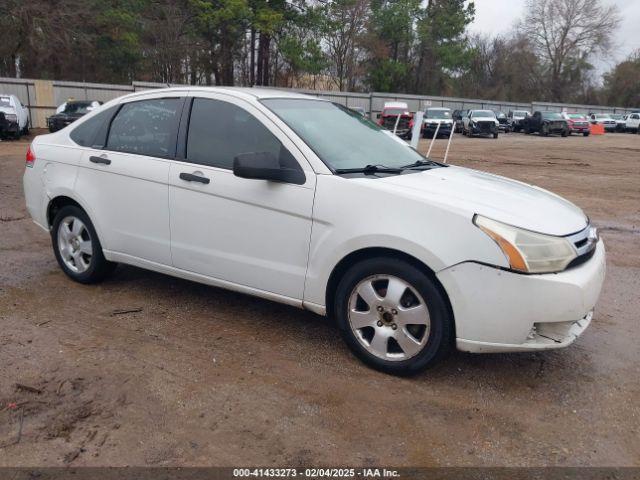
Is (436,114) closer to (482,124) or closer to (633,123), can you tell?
(482,124)

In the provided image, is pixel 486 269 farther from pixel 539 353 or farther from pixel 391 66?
pixel 391 66

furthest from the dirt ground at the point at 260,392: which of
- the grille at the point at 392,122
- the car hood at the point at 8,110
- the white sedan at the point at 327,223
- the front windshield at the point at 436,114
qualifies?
the front windshield at the point at 436,114

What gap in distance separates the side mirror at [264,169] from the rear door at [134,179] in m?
0.86

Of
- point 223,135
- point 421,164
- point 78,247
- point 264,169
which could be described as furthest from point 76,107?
point 264,169

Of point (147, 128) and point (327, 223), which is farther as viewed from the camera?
point (147, 128)

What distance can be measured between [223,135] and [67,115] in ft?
68.5

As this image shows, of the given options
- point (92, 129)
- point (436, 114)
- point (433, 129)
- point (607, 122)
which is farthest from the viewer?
point (607, 122)

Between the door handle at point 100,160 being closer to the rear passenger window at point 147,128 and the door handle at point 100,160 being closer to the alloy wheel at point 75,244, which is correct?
the rear passenger window at point 147,128

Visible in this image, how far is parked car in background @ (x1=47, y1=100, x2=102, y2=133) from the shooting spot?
22047mm

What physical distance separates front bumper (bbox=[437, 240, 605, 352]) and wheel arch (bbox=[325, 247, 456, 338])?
0.06 m

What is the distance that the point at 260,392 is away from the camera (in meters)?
3.32

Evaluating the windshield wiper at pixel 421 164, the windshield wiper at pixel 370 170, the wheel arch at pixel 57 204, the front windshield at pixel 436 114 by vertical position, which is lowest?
the front windshield at pixel 436 114

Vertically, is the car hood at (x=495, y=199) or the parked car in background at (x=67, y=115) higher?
the car hood at (x=495, y=199)

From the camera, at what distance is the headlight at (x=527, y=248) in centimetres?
312
